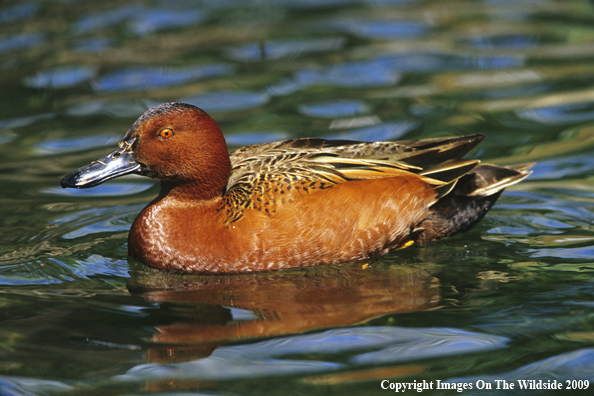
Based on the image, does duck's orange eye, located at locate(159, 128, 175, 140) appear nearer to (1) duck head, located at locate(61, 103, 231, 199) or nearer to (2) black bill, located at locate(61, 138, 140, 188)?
(1) duck head, located at locate(61, 103, 231, 199)

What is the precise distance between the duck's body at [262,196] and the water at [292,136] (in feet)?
0.64

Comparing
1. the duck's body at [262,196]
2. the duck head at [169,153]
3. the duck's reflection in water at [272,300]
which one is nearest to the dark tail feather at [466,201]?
the duck's body at [262,196]

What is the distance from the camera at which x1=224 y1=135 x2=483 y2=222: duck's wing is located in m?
6.08

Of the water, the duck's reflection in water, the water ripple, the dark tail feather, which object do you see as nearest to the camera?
the water

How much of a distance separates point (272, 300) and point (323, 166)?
123 centimetres

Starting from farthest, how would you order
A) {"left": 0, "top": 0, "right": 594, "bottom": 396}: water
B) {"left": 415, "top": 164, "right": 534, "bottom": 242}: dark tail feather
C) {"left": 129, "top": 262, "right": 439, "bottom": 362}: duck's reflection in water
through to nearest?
{"left": 415, "top": 164, "right": 534, "bottom": 242}: dark tail feather < {"left": 129, "top": 262, "right": 439, "bottom": 362}: duck's reflection in water < {"left": 0, "top": 0, "right": 594, "bottom": 396}: water

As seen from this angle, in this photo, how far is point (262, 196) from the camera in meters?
6.05

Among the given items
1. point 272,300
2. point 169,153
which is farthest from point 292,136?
point 272,300

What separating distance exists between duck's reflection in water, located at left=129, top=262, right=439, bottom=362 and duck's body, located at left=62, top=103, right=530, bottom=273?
137 mm

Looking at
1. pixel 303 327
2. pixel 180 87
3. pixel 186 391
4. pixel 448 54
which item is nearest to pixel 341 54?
pixel 448 54

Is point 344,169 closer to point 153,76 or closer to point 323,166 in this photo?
point 323,166

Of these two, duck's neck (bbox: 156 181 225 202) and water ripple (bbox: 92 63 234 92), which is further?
water ripple (bbox: 92 63 234 92)

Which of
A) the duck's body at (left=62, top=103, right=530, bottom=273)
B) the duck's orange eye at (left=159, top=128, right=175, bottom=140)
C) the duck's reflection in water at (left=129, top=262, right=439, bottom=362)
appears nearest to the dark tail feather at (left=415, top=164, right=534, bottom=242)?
the duck's body at (left=62, top=103, right=530, bottom=273)

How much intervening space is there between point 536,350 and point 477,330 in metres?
0.39
